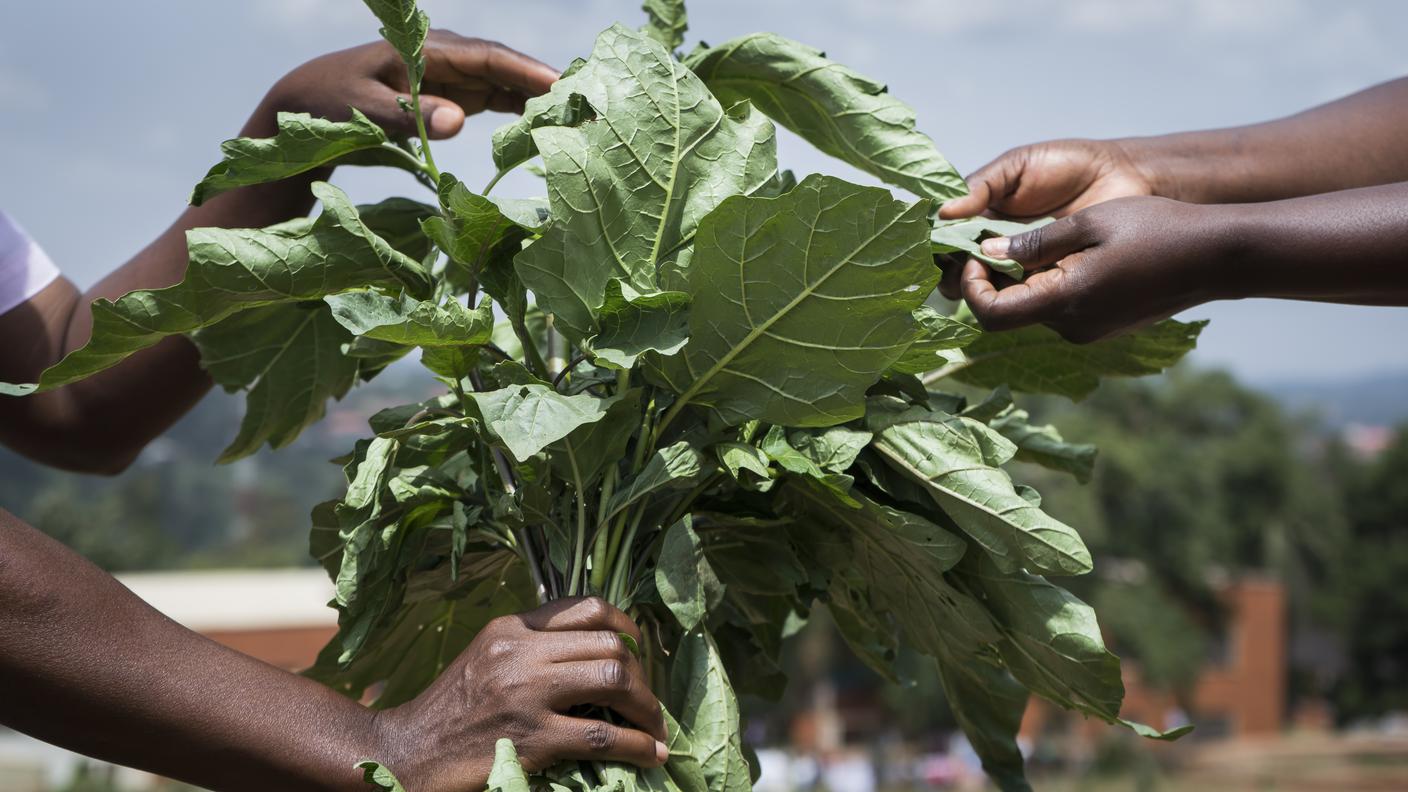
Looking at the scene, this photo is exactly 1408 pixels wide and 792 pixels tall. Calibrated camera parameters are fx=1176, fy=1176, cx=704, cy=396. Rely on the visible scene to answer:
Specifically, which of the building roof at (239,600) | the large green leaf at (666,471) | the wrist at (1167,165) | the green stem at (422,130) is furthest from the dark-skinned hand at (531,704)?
the building roof at (239,600)

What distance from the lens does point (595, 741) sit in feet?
3.85

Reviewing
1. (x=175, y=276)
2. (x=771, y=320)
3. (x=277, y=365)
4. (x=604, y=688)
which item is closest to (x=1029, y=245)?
(x=771, y=320)

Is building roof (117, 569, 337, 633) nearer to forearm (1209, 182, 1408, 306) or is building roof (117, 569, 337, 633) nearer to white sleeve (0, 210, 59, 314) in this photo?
white sleeve (0, 210, 59, 314)

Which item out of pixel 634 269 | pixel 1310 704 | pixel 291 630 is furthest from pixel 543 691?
pixel 1310 704

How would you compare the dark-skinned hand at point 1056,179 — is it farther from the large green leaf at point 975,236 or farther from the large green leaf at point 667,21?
the large green leaf at point 667,21

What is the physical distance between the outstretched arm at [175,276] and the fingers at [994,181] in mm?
599

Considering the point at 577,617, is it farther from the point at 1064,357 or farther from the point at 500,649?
the point at 1064,357

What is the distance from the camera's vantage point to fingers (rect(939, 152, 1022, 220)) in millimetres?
1593

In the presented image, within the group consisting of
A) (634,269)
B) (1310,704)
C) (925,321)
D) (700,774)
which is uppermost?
(634,269)

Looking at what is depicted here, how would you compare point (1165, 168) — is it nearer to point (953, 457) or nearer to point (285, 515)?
point (953, 457)

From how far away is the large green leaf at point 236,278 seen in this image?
3.94 feet

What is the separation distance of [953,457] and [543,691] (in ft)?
1.61

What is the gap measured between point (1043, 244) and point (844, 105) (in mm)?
296

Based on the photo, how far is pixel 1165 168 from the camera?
174 cm
